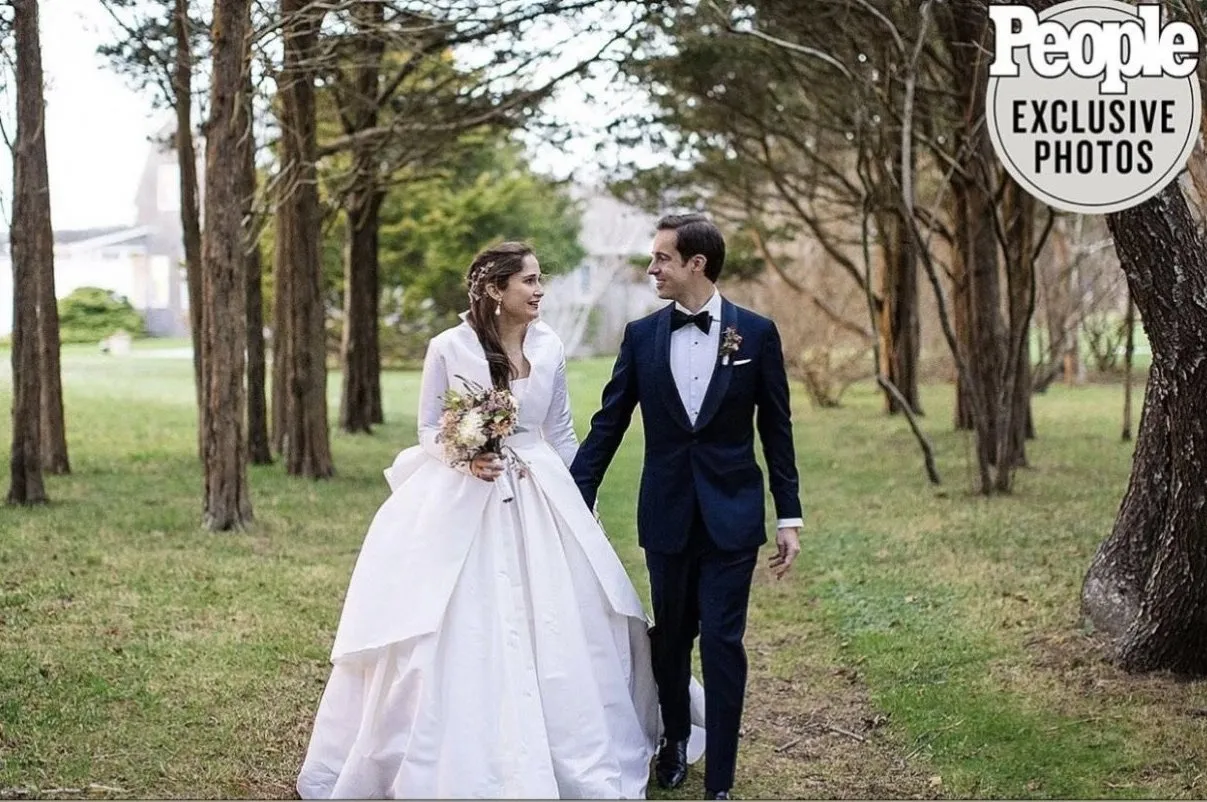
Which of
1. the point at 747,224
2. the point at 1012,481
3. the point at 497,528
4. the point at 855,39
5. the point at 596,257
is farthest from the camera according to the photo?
the point at 596,257

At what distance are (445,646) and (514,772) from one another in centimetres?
47

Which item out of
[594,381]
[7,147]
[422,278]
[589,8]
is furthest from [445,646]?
[422,278]

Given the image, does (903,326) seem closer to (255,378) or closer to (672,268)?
(255,378)

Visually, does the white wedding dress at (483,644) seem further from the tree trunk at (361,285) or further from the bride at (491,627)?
the tree trunk at (361,285)

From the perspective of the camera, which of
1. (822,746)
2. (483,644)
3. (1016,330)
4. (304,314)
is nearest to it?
(483,644)

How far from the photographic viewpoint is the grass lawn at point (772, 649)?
549 cm

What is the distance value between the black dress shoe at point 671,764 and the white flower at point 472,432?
4.41 feet

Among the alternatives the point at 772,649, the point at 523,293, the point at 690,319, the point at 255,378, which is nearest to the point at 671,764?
the point at 690,319

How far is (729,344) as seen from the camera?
500cm

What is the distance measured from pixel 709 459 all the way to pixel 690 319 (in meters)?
0.49

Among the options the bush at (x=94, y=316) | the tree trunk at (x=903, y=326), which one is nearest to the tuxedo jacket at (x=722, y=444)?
the tree trunk at (x=903, y=326)

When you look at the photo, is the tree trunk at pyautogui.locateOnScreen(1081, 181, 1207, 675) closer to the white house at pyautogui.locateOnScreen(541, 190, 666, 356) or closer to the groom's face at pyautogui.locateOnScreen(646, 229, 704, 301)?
the groom's face at pyautogui.locateOnScreen(646, 229, 704, 301)

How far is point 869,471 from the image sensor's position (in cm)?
1644

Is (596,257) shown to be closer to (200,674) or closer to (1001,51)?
(1001,51)
